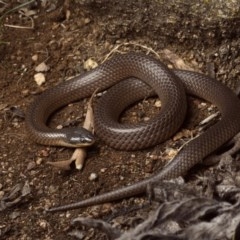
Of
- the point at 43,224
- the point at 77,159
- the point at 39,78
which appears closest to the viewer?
the point at 43,224

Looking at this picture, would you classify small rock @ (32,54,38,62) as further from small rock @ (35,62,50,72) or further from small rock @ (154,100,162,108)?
small rock @ (154,100,162,108)

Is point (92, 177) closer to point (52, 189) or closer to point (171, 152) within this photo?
point (52, 189)

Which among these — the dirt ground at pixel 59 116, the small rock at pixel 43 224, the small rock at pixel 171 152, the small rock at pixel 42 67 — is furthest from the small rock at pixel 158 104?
the small rock at pixel 43 224

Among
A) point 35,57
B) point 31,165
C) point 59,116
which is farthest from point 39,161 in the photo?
point 35,57

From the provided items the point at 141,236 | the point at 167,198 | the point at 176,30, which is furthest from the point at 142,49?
the point at 141,236

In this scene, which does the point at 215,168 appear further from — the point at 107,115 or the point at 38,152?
the point at 38,152

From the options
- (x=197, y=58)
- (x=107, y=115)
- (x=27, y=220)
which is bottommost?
(x=27, y=220)
